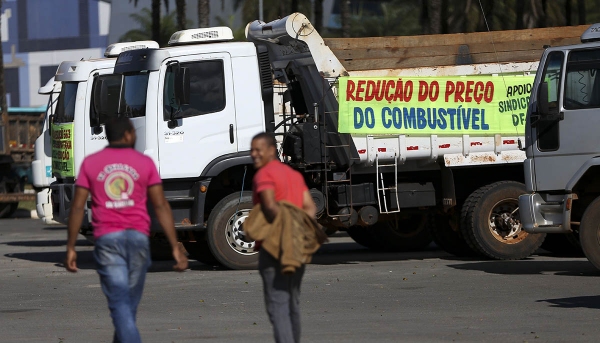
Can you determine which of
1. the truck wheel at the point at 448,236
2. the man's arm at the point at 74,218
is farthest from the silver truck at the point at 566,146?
the man's arm at the point at 74,218

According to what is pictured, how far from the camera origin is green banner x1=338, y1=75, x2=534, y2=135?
13867 mm

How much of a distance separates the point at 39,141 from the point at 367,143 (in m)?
7.77

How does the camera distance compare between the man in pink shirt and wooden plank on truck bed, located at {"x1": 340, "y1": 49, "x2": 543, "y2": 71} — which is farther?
wooden plank on truck bed, located at {"x1": 340, "y1": 49, "x2": 543, "y2": 71}

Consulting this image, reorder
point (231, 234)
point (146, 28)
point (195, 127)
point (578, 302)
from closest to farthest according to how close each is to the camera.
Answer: point (578, 302) < point (195, 127) < point (231, 234) < point (146, 28)

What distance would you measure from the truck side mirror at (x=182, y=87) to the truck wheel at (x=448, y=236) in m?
4.10

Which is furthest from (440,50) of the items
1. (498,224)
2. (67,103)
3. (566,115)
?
(67,103)

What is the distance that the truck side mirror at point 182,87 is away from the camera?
44.5 ft

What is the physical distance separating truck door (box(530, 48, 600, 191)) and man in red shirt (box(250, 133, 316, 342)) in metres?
6.14

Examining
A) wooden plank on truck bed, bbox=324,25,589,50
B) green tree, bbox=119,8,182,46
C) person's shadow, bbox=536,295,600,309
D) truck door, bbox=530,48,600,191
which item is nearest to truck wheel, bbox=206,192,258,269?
wooden plank on truck bed, bbox=324,25,589,50

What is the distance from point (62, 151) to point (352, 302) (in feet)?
19.9

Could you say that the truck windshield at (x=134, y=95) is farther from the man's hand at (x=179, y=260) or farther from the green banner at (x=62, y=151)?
the man's hand at (x=179, y=260)

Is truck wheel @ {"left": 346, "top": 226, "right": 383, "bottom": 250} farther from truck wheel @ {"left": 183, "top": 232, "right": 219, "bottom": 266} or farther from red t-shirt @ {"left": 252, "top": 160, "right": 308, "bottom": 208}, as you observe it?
red t-shirt @ {"left": 252, "top": 160, "right": 308, "bottom": 208}

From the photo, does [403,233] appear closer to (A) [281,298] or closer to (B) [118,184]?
(A) [281,298]

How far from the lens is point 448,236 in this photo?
50.4 feet
